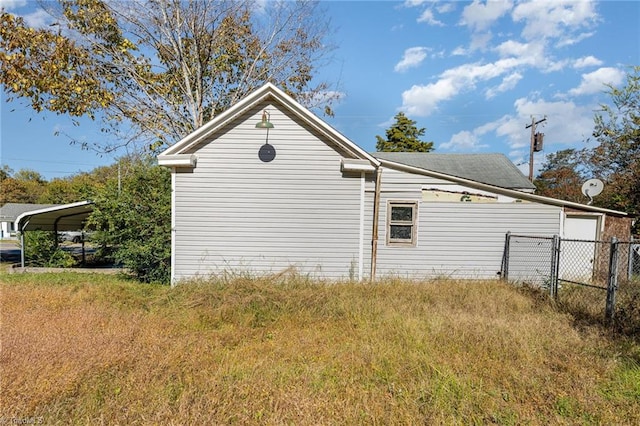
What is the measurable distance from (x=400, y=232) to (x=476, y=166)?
30.5ft

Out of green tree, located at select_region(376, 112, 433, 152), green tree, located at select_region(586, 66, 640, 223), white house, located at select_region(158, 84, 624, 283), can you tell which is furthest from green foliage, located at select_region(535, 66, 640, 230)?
green tree, located at select_region(376, 112, 433, 152)

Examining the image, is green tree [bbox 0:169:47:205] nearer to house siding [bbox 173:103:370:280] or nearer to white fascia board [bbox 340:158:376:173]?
house siding [bbox 173:103:370:280]

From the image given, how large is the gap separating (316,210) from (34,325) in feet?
18.4

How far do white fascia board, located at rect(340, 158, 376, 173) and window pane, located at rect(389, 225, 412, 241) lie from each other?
1810mm

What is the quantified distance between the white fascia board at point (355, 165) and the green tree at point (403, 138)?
80.1ft

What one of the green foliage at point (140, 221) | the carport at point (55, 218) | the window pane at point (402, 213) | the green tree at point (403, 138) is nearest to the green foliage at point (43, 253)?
the carport at point (55, 218)

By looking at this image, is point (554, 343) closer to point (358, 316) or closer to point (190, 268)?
point (358, 316)

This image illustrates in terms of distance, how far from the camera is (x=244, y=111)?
7.82 meters

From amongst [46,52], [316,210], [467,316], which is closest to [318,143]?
[316,210]

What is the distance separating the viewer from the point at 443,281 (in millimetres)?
8031

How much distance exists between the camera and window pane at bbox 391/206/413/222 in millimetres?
8547

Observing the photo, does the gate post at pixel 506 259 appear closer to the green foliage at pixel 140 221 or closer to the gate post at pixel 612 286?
the gate post at pixel 612 286

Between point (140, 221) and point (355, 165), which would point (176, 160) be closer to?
point (140, 221)

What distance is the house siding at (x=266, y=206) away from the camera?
7.88m
